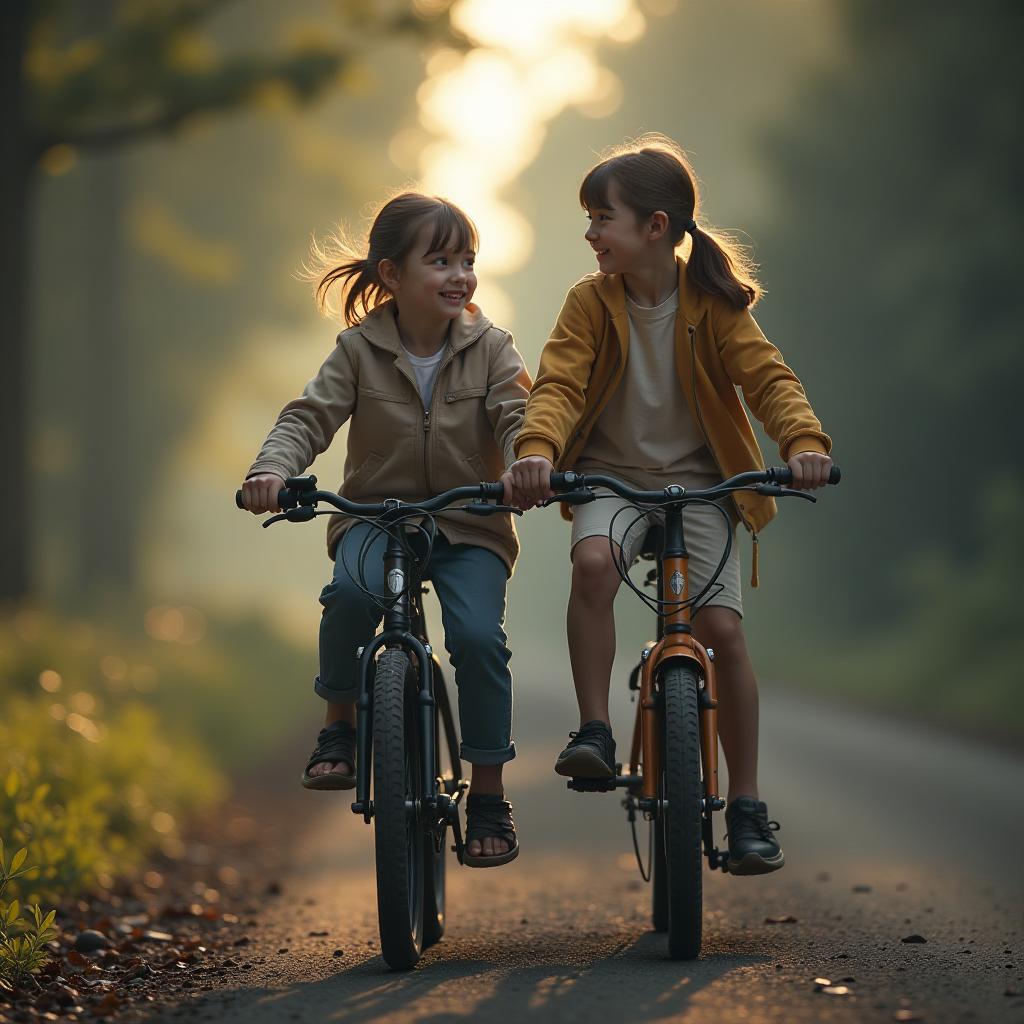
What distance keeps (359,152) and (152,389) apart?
21.5 ft

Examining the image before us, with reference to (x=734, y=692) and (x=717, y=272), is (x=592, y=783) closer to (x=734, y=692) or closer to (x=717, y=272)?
(x=734, y=692)

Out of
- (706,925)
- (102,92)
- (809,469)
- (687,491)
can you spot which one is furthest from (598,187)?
(102,92)

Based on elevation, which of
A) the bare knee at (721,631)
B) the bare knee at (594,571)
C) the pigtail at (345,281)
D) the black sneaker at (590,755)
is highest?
the pigtail at (345,281)

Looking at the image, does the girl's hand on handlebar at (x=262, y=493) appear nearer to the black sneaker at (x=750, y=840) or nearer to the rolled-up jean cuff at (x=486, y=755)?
the rolled-up jean cuff at (x=486, y=755)

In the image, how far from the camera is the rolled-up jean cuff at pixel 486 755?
15.9 ft

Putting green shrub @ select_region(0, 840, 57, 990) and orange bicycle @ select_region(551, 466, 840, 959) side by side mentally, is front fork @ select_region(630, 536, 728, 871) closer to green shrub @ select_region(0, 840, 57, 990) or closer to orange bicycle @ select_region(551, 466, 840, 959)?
orange bicycle @ select_region(551, 466, 840, 959)

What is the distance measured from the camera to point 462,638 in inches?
187

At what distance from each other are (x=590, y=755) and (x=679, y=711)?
372 mm

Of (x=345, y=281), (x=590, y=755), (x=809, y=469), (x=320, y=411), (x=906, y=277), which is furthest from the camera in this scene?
(x=906, y=277)

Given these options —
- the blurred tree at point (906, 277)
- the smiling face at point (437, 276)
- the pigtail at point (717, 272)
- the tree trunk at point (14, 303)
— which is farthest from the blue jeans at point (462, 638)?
the blurred tree at point (906, 277)

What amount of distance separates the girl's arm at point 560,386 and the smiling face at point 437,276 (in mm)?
359

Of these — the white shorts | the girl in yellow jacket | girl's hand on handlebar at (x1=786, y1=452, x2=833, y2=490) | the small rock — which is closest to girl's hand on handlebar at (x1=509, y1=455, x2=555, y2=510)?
the girl in yellow jacket

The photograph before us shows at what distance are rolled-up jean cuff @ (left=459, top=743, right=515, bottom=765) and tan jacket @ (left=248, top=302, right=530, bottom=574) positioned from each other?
2.11ft

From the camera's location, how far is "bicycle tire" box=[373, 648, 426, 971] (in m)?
4.23
